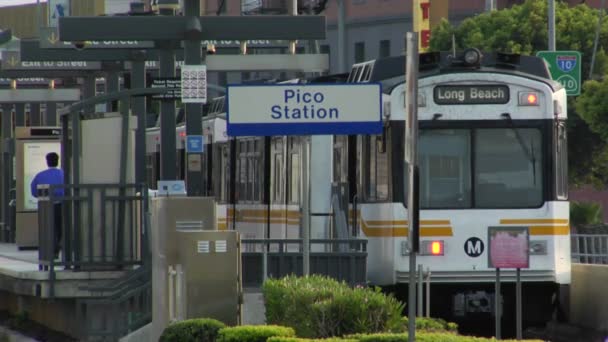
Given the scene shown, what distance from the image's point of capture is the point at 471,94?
71.0ft

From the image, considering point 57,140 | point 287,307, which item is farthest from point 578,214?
point 287,307

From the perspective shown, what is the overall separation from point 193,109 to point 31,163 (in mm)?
5850

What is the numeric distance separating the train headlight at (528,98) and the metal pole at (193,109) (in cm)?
410

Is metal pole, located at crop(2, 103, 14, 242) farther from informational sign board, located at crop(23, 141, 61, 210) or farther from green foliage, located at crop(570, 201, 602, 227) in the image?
green foliage, located at crop(570, 201, 602, 227)

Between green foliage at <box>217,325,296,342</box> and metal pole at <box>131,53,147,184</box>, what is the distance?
6.70 meters

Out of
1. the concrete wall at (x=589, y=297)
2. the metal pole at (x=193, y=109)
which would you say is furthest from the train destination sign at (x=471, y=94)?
the metal pole at (x=193, y=109)

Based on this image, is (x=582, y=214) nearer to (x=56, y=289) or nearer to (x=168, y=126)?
(x=168, y=126)

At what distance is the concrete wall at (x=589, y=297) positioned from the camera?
21.7 meters

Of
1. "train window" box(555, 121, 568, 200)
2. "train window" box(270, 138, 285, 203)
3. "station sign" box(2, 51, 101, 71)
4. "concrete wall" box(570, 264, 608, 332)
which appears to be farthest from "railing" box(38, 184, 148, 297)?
"station sign" box(2, 51, 101, 71)

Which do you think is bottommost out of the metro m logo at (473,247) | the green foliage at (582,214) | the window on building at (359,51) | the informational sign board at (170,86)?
the green foliage at (582,214)

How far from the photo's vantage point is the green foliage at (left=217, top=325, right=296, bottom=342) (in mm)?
14136

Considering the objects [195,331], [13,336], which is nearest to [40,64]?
[13,336]

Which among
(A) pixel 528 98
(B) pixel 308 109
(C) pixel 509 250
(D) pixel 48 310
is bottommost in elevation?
(D) pixel 48 310

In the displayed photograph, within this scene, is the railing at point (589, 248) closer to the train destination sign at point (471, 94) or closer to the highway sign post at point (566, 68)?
the highway sign post at point (566, 68)
